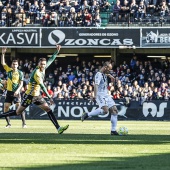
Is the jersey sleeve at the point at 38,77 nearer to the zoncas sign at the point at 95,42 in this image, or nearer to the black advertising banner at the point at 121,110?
the black advertising banner at the point at 121,110

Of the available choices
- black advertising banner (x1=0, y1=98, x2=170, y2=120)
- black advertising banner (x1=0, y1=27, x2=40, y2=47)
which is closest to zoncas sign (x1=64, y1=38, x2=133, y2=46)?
black advertising banner (x1=0, y1=27, x2=40, y2=47)

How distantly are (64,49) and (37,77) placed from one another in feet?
90.9

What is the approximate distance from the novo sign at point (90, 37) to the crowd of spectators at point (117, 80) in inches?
48.0

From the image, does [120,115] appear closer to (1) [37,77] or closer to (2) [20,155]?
(1) [37,77]

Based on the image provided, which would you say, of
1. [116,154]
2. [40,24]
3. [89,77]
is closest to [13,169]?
[116,154]

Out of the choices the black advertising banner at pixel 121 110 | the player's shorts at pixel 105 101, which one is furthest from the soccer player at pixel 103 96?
the black advertising banner at pixel 121 110

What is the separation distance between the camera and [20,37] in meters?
47.2

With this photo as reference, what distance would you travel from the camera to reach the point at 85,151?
616 inches

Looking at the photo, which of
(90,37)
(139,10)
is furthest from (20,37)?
(139,10)

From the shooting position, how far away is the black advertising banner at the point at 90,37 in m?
45.9

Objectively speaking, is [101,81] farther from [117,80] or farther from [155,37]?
[155,37]

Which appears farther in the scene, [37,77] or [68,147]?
[37,77]

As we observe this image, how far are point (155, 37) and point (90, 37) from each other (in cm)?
407

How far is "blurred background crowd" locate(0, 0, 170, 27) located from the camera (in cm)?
4559
